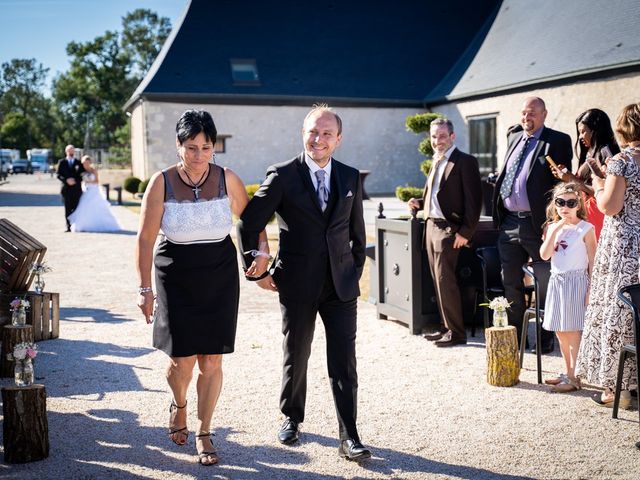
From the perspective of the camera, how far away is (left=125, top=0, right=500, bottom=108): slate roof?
29.4 metres

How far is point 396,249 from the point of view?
26.0ft

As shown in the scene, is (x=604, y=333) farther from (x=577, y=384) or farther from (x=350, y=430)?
(x=350, y=430)

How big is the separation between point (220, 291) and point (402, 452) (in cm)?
143

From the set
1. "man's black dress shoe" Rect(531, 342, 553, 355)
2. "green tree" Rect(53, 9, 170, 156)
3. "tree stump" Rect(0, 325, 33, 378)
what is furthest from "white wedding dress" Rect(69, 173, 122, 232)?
"green tree" Rect(53, 9, 170, 156)

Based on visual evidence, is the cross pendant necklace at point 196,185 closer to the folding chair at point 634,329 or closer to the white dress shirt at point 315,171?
the white dress shirt at point 315,171

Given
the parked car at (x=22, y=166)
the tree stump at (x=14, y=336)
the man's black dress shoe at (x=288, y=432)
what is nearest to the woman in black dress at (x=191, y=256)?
the man's black dress shoe at (x=288, y=432)

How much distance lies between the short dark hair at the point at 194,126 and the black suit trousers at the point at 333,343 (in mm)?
1060

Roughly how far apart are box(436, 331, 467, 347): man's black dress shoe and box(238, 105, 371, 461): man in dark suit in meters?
2.82

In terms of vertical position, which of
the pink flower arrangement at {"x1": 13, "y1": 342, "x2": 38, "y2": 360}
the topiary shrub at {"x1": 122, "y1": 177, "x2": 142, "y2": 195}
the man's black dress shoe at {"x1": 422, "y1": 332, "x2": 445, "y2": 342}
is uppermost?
the topiary shrub at {"x1": 122, "y1": 177, "x2": 142, "y2": 195}

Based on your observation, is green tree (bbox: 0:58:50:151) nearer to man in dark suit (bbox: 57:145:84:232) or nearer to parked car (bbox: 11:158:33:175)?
parked car (bbox: 11:158:33:175)

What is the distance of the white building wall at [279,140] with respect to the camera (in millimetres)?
29438

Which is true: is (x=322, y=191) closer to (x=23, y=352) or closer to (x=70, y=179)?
(x=23, y=352)

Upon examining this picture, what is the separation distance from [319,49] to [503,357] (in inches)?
1068

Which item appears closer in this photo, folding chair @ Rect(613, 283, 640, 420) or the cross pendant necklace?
the cross pendant necklace
